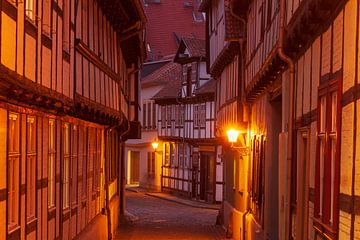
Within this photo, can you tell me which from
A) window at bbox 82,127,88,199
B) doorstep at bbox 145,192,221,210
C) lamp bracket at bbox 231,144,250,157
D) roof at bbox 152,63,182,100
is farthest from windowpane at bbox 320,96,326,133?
roof at bbox 152,63,182,100

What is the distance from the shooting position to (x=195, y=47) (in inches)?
1719

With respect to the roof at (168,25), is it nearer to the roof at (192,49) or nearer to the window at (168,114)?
the window at (168,114)

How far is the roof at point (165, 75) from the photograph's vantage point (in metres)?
50.5

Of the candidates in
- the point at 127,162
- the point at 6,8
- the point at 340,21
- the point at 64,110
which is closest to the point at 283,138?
the point at 64,110

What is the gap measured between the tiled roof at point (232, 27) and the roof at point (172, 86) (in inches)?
933

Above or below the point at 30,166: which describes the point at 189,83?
above

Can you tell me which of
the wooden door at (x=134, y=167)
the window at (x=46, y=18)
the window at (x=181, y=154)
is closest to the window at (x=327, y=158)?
the window at (x=46, y=18)

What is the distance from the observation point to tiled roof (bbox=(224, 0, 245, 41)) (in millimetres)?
21984

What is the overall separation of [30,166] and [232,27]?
1290 centimetres

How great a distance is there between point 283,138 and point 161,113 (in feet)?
124

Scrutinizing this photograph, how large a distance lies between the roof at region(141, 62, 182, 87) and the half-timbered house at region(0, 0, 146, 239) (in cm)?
2902

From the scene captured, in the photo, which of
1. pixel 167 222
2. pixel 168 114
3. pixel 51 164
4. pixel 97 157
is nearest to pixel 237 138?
pixel 97 157

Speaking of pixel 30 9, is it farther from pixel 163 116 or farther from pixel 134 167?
pixel 134 167

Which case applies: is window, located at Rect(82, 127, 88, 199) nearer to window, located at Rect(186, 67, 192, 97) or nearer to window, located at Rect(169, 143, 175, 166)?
window, located at Rect(186, 67, 192, 97)
